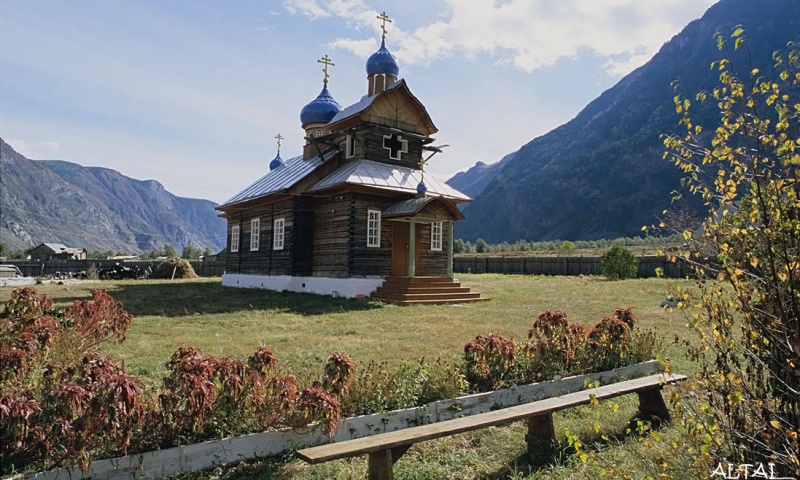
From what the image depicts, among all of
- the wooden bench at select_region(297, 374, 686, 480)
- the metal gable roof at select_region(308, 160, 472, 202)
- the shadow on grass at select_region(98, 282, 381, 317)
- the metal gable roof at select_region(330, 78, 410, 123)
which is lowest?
the wooden bench at select_region(297, 374, 686, 480)

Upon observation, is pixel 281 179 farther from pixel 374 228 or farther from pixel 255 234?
pixel 374 228

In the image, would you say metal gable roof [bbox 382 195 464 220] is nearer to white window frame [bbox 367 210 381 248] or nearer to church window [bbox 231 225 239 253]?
white window frame [bbox 367 210 381 248]

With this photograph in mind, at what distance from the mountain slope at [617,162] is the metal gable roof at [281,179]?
252ft

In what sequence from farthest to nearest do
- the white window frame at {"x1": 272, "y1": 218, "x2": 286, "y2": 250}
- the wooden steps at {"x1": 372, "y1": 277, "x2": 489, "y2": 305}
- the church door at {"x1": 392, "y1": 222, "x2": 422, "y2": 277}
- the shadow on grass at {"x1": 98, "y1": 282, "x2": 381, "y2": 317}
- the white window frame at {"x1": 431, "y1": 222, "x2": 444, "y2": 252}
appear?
the white window frame at {"x1": 272, "y1": 218, "x2": 286, "y2": 250}
the white window frame at {"x1": 431, "y1": 222, "x2": 444, "y2": 252}
the church door at {"x1": 392, "y1": 222, "x2": 422, "y2": 277}
the wooden steps at {"x1": 372, "y1": 277, "x2": 489, "y2": 305}
the shadow on grass at {"x1": 98, "y1": 282, "x2": 381, "y2": 317}

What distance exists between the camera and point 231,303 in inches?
606

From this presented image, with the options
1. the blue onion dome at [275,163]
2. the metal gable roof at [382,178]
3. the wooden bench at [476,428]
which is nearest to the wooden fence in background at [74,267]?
the blue onion dome at [275,163]

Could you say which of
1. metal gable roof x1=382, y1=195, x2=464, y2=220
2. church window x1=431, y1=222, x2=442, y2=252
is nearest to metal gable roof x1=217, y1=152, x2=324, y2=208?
metal gable roof x1=382, y1=195, x2=464, y2=220

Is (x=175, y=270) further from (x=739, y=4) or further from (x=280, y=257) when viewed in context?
(x=739, y=4)

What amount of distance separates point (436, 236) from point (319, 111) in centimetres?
861

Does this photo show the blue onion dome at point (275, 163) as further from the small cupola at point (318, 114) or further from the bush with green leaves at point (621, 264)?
the bush with green leaves at point (621, 264)

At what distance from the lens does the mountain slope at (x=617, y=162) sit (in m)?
96.2

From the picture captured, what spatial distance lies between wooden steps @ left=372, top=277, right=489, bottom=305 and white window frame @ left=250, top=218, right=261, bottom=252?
7.26m

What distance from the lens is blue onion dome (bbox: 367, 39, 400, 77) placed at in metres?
20.1

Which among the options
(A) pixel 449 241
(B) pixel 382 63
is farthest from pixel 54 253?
(A) pixel 449 241
